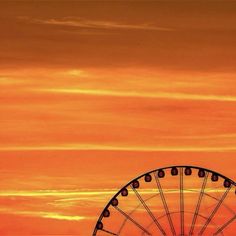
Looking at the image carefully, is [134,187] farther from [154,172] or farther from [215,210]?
[215,210]

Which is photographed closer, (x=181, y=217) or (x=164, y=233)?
(x=164, y=233)

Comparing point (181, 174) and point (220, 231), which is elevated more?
point (181, 174)

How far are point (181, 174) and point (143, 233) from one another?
437 cm

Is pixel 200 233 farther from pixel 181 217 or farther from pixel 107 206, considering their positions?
pixel 107 206

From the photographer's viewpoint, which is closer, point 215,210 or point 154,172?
point 154,172

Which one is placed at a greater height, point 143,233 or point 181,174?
point 181,174

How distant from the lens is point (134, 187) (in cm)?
5047

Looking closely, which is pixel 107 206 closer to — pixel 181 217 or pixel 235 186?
pixel 181 217

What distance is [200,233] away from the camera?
51.7 metres

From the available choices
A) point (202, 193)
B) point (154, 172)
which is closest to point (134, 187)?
point (154, 172)

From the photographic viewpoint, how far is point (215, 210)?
2101 inches

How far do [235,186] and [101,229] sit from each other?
8814 mm

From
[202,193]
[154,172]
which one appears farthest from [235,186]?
[154,172]

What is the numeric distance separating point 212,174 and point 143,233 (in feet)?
18.5
